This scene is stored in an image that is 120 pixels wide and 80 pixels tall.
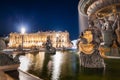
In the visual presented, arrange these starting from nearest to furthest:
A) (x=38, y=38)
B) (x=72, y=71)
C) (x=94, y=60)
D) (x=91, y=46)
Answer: (x=72, y=71) → (x=91, y=46) → (x=94, y=60) → (x=38, y=38)

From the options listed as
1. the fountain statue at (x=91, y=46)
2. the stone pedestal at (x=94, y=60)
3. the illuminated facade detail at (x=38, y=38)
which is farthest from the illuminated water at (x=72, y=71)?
the illuminated facade detail at (x=38, y=38)

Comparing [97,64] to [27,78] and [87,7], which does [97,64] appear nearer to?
[87,7]

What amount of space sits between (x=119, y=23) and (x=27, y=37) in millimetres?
125019

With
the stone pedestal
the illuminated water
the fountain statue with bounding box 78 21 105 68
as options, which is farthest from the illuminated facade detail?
the fountain statue with bounding box 78 21 105 68

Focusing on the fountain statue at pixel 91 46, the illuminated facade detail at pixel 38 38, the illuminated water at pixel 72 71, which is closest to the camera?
the illuminated water at pixel 72 71

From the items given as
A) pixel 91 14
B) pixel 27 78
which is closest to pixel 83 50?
pixel 91 14

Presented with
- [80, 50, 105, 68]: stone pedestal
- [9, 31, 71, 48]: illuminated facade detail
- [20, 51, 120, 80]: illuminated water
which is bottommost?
[20, 51, 120, 80]: illuminated water

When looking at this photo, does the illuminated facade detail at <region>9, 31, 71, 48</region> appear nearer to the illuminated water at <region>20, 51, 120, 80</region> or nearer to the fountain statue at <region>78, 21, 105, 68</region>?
the illuminated water at <region>20, 51, 120, 80</region>

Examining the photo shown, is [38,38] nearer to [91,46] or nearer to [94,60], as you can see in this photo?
[94,60]

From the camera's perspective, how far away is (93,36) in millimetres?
14133

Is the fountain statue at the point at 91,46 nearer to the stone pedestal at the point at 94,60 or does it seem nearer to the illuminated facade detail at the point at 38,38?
the stone pedestal at the point at 94,60

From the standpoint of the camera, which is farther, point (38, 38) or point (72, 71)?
point (38, 38)

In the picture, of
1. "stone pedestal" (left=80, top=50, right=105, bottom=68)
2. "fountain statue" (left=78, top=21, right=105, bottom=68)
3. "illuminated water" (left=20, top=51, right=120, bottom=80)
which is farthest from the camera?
"stone pedestal" (left=80, top=50, right=105, bottom=68)

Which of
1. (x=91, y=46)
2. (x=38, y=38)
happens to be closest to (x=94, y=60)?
(x=91, y=46)
